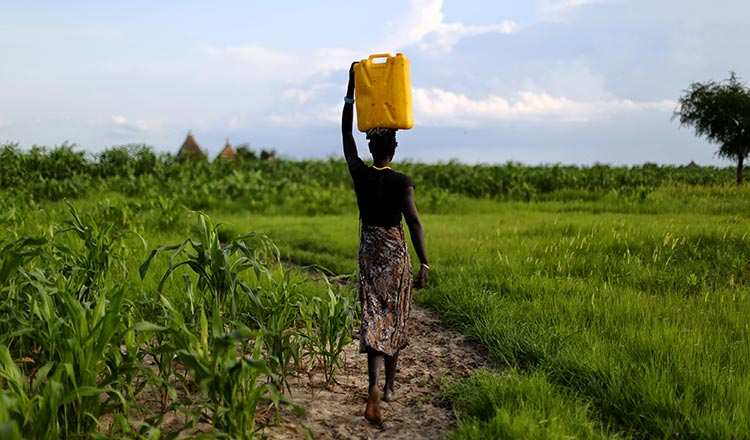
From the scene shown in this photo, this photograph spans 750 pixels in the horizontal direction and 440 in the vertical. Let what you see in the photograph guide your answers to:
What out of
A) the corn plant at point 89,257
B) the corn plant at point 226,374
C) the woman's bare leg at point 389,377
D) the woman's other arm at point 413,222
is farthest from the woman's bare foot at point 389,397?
the corn plant at point 89,257

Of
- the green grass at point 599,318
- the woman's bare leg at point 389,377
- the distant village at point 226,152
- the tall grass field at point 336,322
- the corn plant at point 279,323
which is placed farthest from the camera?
the distant village at point 226,152

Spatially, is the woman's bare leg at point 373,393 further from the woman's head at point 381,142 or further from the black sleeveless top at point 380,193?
the woman's head at point 381,142

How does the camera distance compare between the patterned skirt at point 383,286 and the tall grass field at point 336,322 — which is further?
the patterned skirt at point 383,286

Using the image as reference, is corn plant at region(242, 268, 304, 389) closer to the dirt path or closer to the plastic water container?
the dirt path

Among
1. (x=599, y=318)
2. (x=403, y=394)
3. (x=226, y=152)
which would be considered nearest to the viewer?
(x=403, y=394)

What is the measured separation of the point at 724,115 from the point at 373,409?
2215 centimetres

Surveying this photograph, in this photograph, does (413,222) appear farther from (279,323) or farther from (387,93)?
(279,323)

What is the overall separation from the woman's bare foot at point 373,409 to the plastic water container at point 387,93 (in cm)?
173

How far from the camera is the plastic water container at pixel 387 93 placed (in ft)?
13.3

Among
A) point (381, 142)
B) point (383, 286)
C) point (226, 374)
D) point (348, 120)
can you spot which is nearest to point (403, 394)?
point (383, 286)

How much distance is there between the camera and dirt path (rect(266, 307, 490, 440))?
13.1 ft

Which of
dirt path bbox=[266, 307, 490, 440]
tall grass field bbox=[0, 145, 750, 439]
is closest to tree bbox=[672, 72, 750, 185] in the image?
tall grass field bbox=[0, 145, 750, 439]

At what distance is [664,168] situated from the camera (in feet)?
80.7

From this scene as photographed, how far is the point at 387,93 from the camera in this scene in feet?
13.4
